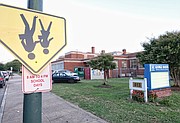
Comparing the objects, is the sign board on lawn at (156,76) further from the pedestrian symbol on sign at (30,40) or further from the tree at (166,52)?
the pedestrian symbol on sign at (30,40)

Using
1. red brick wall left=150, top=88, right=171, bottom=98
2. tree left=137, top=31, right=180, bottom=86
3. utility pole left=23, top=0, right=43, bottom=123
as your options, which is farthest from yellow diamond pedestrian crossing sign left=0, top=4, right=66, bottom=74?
tree left=137, top=31, right=180, bottom=86

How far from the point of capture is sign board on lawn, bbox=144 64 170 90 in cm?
816

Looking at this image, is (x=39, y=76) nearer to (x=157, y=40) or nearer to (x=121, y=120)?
(x=121, y=120)

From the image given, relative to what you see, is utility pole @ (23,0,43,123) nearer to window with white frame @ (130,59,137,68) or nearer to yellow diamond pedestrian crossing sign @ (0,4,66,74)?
yellow diamond pedestrian crossing sign @ (0,4,66,74)

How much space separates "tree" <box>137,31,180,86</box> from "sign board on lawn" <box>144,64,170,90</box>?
189 centimetres

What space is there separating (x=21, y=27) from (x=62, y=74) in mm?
18677

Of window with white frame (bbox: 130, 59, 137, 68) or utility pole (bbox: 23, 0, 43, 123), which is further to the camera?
window with white frame (bbox: 130, 59, 137, 68)

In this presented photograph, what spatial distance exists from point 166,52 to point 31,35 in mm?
10717

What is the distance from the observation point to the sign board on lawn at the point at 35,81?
5.79ft

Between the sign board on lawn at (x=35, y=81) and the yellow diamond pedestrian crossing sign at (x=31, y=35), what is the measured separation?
0.06 meters

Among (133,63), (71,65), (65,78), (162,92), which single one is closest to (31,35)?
(162,92)

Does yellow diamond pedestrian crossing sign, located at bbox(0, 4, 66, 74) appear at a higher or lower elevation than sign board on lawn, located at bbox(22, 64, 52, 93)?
higher

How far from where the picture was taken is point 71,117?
558 centimetres

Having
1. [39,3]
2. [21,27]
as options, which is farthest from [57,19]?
[21,27]
